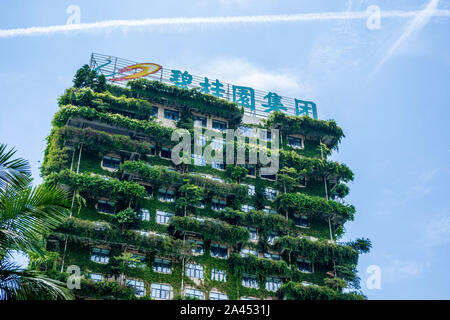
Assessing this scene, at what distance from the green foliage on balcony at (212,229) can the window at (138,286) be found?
4.06 metres

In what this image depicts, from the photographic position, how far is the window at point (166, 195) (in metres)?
38.7

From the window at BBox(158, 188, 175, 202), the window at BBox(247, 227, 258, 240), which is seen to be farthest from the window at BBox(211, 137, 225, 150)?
the window at BBox(247, 227, 258, 240)

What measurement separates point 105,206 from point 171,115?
31.6ft

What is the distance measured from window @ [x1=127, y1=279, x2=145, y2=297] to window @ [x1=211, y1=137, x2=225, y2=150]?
12.0 m

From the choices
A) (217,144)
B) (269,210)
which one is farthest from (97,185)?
(269,210)

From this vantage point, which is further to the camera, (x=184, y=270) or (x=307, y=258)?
(x=307, y=258)

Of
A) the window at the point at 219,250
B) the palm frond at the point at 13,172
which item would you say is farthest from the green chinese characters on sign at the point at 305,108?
the palm frond at the point at 13,172

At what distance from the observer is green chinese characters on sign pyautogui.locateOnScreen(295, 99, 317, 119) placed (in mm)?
47688

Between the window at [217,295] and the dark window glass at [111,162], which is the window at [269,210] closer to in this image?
the window at [217,295]
